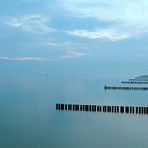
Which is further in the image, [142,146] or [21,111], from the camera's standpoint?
[21,111]

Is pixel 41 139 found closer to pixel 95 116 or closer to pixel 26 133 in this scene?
pixel 26 133

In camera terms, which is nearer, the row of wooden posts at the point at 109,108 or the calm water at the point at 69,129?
the calm water at the point at 69,129

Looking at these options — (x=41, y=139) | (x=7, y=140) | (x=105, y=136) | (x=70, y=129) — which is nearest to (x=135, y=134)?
(x=105, y=136)

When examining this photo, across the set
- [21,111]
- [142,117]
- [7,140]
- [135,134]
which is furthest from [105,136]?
[21,111]

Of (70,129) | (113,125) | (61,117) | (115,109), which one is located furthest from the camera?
(115,109)

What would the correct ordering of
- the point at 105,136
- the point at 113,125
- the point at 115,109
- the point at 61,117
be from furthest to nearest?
the point at 115,109
the point at 61,117
the point at 113,125
the point at 105,136

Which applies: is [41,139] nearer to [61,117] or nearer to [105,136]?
[105,136]

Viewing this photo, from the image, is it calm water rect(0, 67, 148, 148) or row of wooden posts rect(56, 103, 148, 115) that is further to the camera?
row of wooden posts rect(56, 103, 148, 115)

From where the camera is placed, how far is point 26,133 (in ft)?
102

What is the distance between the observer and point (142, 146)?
27.4 metres

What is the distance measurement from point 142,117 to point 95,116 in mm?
5526

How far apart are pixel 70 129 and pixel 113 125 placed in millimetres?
4947

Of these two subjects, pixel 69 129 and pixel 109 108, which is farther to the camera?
pixel 109 108

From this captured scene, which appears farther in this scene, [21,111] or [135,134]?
[21,111]
